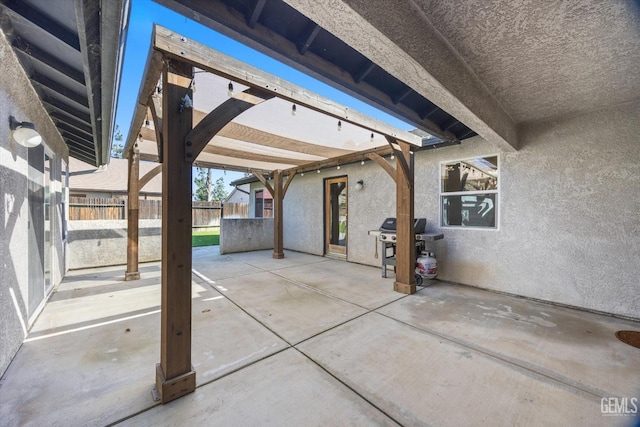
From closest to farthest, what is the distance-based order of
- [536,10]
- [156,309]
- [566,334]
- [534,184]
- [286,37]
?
[536,10] < [286,37] < [566,334] < [156,309] < [534,184]

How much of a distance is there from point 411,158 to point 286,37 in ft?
10.6

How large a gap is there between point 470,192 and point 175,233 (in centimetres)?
502

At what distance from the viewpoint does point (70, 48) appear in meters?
2.28

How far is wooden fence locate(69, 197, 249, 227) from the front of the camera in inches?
371

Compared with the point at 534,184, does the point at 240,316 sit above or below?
below

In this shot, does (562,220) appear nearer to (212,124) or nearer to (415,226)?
(415,226)

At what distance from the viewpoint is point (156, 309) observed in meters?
3.66

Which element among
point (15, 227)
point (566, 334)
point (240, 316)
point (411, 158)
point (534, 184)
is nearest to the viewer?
point (15, 227)

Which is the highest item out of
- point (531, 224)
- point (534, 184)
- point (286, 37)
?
point (286, 37)

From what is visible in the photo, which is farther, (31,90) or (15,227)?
(31,90)

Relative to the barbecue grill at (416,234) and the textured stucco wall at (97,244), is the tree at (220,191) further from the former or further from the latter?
the barbecue grill at (416,234)

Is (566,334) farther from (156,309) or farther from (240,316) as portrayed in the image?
(156,309)

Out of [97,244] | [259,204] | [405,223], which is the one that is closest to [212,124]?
[405,223]

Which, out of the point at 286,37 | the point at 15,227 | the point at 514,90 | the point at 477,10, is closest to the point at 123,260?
the point at 15,227
